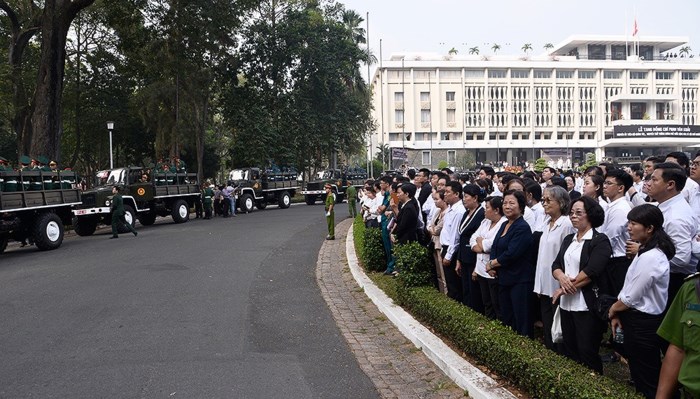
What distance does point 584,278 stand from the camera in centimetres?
473

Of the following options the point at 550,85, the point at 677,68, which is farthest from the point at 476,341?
the point at 677,68

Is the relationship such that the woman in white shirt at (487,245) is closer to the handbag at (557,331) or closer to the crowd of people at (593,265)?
the crowd of people at (593,265)

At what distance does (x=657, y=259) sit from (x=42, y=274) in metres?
11.4

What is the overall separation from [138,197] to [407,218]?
1605cm

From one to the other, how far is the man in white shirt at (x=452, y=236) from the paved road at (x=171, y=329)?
5.35ft

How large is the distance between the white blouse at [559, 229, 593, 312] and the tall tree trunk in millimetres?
21579

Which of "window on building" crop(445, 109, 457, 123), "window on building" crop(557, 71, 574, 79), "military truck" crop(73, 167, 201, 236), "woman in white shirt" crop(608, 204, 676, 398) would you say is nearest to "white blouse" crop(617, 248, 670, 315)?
"woman in white shirt" crop(608, 204, 676, 398)

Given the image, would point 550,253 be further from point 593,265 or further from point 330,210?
point 330,210

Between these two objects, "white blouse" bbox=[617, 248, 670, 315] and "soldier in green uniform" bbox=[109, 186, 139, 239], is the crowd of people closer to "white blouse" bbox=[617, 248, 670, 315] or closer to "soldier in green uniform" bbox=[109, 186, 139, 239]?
"white blouse" bbox=[617, 248, 670, 315]

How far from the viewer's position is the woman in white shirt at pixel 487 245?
21.4 feet

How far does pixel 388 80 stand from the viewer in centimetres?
8562

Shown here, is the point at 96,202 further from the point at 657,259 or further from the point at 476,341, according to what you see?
the point at 657,259

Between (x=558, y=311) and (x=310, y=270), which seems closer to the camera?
(x=558, y=311)

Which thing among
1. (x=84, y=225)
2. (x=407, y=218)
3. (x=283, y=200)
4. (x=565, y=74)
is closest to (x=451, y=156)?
(x=565, y=74)
